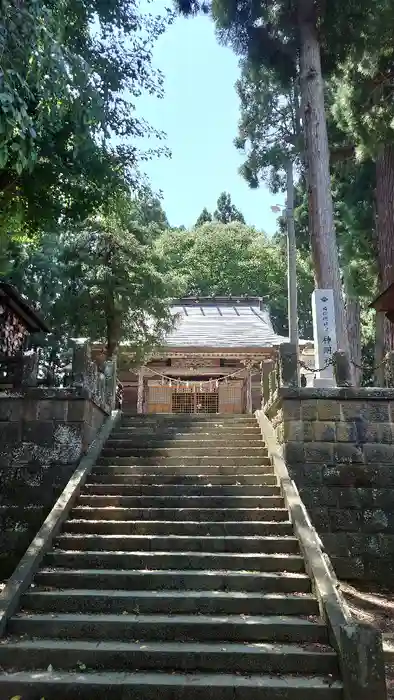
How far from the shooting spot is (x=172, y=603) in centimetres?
568

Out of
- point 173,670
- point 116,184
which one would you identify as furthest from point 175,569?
point 116,184

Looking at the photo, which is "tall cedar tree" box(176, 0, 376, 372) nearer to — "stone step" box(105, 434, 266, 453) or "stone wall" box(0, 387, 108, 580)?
"stone step" box(105, 434, 266, 453)

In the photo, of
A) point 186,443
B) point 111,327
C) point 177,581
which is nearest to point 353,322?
point 111,327

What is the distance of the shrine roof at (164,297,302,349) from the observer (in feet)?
58.5

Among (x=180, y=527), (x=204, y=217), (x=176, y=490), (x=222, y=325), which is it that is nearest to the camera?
(x=180, y=527)

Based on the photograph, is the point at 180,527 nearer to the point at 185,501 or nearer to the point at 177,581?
the point at 185,501

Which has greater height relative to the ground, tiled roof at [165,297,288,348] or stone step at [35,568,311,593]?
tiled roof at [165,297,288,348]

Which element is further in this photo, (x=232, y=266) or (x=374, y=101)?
(x=232, y=266)

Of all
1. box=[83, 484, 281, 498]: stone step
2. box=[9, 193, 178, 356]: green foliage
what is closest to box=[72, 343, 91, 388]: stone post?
box=[83, 484, 281, 498]: stone step

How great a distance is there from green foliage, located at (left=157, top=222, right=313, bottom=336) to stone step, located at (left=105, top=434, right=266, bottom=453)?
74.8 feet

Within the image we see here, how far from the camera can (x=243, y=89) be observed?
18141 mm

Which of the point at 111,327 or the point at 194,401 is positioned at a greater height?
the point at 111,327

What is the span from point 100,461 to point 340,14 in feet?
36.5

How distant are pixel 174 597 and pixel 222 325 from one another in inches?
637
